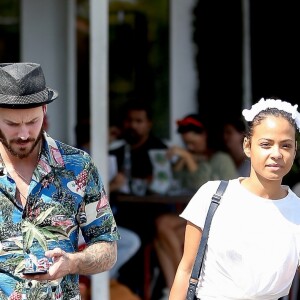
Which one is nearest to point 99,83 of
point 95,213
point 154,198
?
point 154,198

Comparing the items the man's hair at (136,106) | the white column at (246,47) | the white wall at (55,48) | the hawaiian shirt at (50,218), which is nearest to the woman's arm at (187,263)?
the hawaiian shirt at (50,218)

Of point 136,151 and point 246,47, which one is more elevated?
Answer: point 246,47

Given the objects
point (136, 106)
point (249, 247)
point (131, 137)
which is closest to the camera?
point (249, 247)

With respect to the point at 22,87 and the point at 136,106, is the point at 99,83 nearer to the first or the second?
the point at 136,106

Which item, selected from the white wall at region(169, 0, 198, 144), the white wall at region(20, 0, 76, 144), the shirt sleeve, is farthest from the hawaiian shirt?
the white wall at region(169, 0, 198, 144)

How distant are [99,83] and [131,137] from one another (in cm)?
126

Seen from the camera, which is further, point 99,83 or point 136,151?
point 136,151

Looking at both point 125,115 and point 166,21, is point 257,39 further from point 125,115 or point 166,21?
point 125,115

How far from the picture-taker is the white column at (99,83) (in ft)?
20.4

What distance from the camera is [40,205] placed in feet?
10.8

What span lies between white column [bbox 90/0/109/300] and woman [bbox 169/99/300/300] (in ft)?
8.83

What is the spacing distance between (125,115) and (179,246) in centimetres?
114

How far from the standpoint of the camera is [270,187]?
354cm

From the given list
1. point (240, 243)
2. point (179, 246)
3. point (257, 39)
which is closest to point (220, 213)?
point (240, 243)
